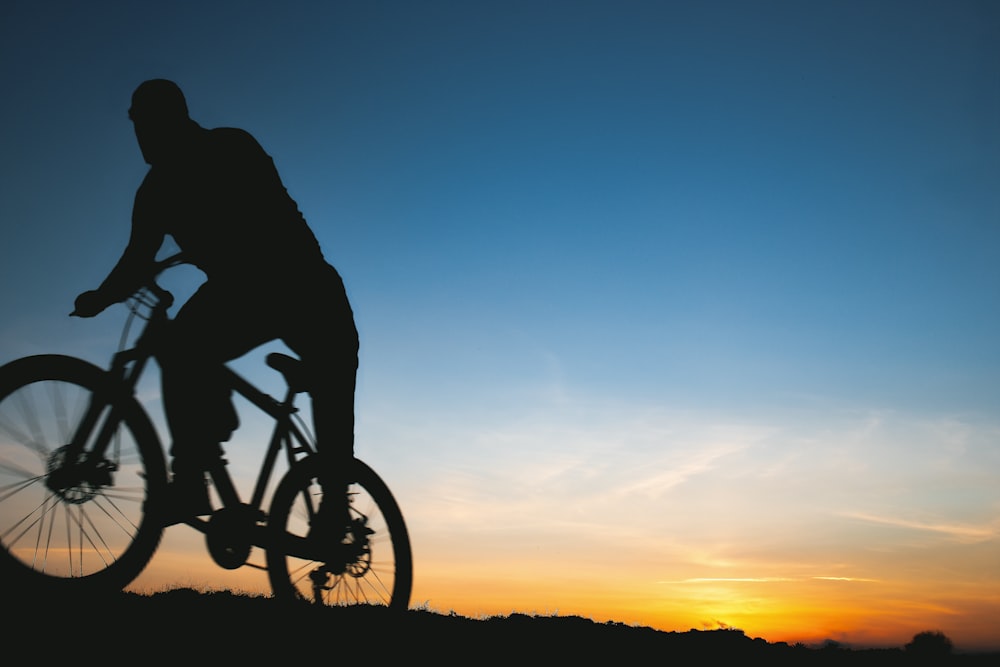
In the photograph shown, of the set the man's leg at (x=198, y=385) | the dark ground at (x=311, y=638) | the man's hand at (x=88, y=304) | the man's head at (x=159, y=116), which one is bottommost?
the dark ground at (x=311, y=638)

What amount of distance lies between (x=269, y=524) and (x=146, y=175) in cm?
233

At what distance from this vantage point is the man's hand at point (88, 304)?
412 centimetres

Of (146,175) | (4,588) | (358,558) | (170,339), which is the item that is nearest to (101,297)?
(170,339)

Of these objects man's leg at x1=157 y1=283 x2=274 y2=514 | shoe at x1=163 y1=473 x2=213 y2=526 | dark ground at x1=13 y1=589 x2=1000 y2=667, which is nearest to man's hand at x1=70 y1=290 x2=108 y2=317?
man's leg at x1=157 y1=283 x2=274 y2=514

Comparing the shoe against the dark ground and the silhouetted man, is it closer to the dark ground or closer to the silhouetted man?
the silhouetted man

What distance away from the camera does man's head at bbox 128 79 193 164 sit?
165 inches

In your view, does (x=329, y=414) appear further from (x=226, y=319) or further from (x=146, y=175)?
(x=146, y=175)

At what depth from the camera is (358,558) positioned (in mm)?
5027

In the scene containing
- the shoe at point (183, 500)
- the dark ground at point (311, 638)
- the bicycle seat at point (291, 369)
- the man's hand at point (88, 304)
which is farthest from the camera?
the bicycle seat at point (291, 369)

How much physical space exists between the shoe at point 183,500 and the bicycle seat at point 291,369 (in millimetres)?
856

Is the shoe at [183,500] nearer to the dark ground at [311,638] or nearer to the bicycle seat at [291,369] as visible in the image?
the dark ground at [311,638]

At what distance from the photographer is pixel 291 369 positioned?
182 inches

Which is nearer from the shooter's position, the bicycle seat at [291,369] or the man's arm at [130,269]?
the man's arm at [130,269]

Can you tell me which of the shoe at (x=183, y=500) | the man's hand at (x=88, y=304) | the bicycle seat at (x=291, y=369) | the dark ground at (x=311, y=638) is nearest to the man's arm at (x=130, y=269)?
the man's hand at (x=88, y=304)
